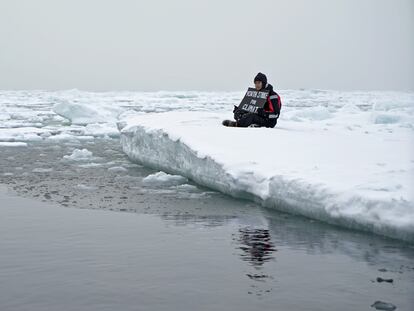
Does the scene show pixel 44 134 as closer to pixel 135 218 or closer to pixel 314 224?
pixel 135 218

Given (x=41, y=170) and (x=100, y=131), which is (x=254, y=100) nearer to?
(x=41, y=170)

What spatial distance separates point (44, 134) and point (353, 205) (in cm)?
1200

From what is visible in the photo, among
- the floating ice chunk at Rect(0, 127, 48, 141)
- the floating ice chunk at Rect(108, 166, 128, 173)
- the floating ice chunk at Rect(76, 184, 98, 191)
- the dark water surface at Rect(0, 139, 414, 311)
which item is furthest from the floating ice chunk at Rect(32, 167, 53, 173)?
the floating ice chunk at Rect(0, 127, 48, 141)

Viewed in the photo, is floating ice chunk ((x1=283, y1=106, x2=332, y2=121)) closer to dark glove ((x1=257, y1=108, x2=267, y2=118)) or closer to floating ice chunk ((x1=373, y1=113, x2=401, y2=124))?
floating ice chunk ((x1=373, y1=113, x2=401, y2=124))

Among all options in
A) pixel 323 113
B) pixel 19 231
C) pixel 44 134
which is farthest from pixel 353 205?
pixel 323 113

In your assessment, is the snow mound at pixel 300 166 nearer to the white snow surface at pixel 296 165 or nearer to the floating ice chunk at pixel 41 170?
the white snow surface at pixel 296 165

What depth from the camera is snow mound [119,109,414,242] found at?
5.18 m

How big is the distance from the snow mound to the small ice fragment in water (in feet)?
4.80

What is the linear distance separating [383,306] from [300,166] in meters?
3.15

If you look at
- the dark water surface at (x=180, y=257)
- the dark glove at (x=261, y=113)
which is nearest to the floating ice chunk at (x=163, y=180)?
the dark water surface at (x=180, y=257)

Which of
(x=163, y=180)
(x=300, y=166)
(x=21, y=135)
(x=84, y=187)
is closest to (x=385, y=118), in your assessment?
(x=21, y=135)

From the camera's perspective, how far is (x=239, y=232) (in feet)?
17.3

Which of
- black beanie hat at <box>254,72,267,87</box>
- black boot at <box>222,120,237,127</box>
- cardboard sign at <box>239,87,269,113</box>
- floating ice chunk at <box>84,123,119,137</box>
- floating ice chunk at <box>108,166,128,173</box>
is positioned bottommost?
floating ice chunk at <box>84,123,119,137</box>

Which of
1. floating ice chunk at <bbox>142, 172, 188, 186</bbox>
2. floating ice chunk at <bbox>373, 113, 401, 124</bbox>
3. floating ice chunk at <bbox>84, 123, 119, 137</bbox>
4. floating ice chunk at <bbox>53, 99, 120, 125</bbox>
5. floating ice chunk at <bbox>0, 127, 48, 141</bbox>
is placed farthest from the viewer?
floating ice chunk at <bbox>53, 99, 120, 125</bbox>
